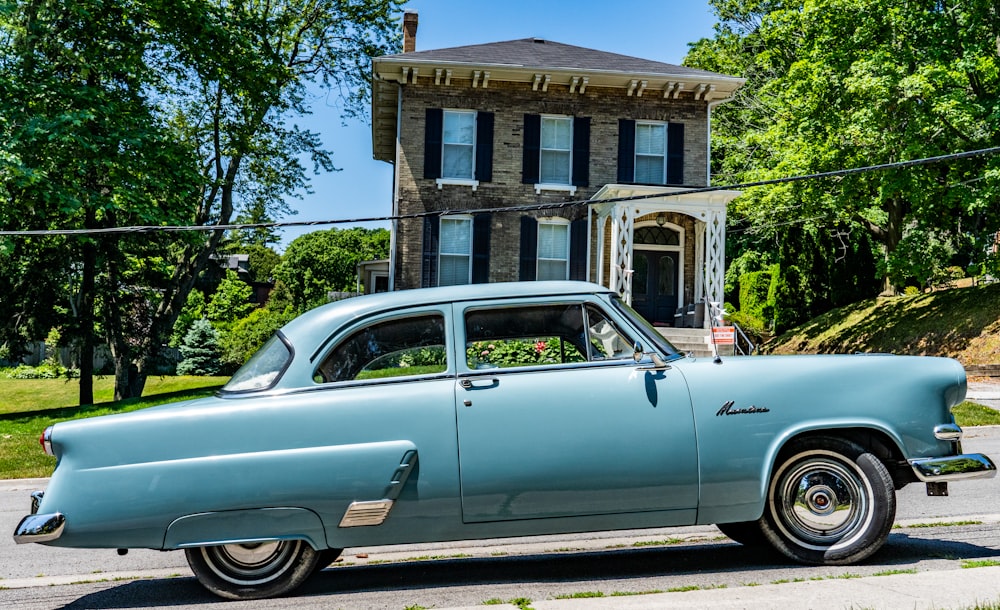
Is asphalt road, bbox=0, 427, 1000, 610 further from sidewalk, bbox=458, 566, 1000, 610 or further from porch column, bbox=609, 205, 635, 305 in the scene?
porch column, bbox=609, 205, 635, 305

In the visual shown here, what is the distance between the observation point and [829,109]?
24.9 m

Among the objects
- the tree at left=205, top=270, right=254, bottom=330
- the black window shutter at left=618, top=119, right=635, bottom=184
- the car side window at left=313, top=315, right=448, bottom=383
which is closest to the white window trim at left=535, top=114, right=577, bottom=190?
the black window shutter at left=618, top=119, right=635, bottom=184

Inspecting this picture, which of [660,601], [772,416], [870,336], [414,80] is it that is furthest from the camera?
[870,336]

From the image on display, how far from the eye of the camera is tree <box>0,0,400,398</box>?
20.8 m

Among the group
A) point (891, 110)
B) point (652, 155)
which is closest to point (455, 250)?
point (652, 155)

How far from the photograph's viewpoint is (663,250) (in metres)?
25.5

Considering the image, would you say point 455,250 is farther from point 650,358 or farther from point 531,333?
point 650,358

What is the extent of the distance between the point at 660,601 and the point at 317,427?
212 cm

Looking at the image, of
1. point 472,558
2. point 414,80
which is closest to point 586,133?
point 414,80

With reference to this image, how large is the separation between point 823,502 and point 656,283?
20496 mm

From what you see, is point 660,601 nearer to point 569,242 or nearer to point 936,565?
point 936,565

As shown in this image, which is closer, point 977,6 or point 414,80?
point 977,6

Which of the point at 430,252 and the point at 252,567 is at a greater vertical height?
the point at 430,252

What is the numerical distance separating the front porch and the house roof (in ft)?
11.1
